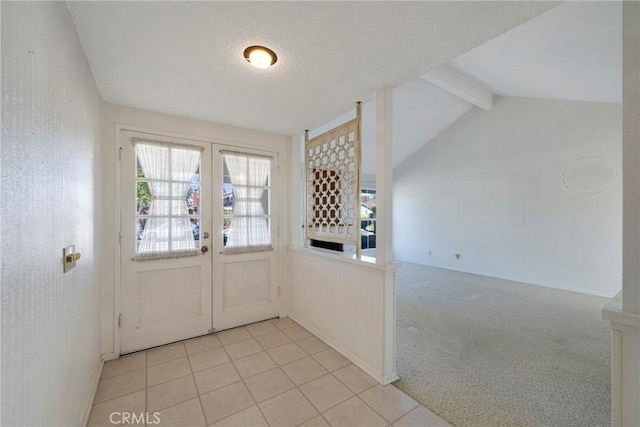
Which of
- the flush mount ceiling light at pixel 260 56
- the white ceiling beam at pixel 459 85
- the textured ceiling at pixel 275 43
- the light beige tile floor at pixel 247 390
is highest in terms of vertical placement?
the white ceiling beam at pixel 459 85

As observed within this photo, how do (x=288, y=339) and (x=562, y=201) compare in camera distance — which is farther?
(x=562, y=201)

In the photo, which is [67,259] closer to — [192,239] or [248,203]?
[192,239]

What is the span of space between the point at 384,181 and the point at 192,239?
2.03m

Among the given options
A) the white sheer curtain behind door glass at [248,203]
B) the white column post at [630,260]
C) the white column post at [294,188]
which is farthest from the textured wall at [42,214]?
the white column post at [630,260]

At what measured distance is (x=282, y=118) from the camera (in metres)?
2.68

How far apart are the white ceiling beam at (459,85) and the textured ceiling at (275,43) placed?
2235 millimetres

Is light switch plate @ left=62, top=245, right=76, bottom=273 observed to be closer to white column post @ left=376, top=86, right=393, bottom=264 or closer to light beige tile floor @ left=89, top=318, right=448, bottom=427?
light beige tile floor @ left=89, top=318, right=448, bottom=427

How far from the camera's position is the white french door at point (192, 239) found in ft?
7.98

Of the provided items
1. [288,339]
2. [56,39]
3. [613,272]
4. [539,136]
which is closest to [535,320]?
[613,272]

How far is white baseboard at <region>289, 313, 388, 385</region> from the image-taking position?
198 centimetres

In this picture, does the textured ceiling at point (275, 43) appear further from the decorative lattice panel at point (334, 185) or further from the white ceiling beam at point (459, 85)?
the white ceiling beam at point (459, 85)

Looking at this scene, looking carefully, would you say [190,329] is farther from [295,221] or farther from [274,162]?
[274,162]

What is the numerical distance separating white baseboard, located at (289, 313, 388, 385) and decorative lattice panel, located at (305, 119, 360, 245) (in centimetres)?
98

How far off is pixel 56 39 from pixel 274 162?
2.13m
